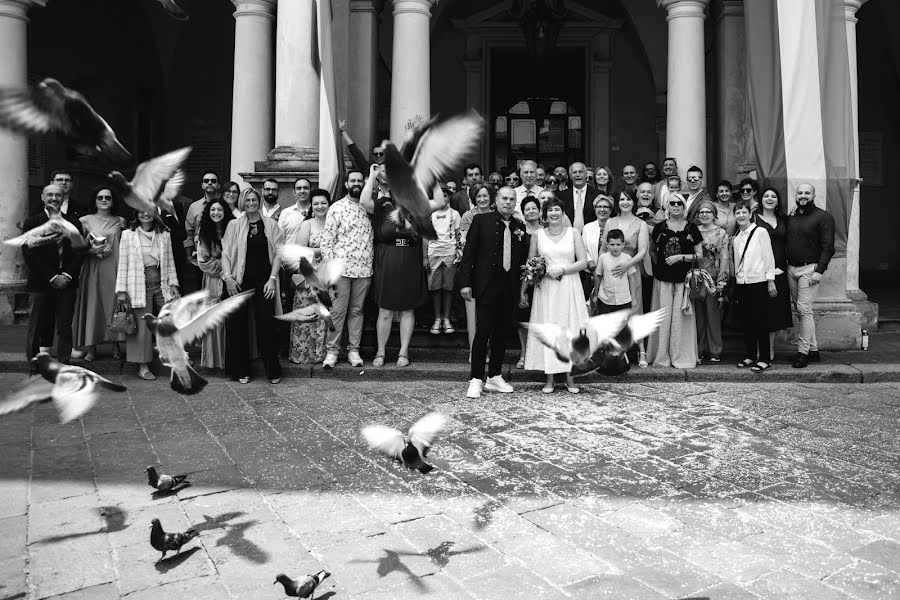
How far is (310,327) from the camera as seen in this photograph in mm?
8406

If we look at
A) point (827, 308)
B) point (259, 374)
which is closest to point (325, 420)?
point (259, 374)

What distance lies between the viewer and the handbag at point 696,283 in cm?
807

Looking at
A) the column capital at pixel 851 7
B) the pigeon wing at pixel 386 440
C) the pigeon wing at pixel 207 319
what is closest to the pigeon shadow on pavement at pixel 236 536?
the pigeon wing at pixel 386 440

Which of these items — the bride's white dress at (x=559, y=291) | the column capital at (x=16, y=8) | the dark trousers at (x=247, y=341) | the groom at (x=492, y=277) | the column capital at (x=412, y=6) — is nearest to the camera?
the groom at (x=492, y=277)

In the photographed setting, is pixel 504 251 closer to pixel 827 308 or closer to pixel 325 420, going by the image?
pixel 325 420

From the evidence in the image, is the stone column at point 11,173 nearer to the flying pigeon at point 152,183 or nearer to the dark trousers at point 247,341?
the dark trousers at point 247,341

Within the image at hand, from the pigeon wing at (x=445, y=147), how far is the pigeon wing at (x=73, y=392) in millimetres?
1592

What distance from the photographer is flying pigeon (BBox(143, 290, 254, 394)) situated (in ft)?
11.6

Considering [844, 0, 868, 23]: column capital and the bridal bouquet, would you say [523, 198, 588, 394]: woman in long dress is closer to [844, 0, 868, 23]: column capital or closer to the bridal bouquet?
the bridal bouquet

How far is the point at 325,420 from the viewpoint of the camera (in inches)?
246

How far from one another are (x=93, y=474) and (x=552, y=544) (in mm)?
2842

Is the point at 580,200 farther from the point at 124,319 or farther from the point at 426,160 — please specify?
the point at 426,160

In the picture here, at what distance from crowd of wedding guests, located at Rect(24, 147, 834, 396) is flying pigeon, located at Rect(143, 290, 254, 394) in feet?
11.8

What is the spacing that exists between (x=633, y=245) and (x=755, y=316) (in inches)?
57.3
